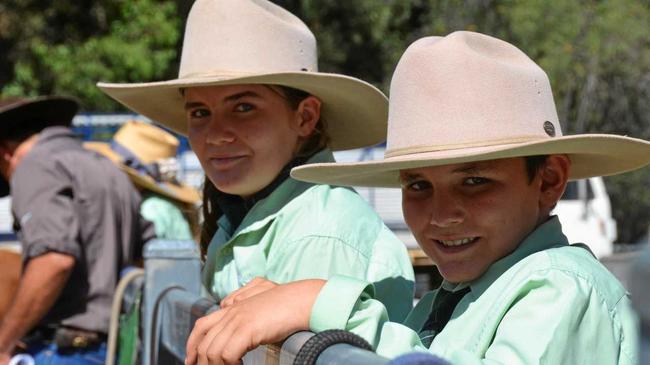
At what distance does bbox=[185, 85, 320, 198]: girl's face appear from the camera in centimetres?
322

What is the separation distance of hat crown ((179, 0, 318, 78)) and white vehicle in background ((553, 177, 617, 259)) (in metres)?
14.8

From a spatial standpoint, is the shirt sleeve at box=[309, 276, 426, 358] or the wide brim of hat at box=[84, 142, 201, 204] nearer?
the shirt sleeve at box=[309, 276, 426, 358]

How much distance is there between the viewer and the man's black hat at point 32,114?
5.77 meters

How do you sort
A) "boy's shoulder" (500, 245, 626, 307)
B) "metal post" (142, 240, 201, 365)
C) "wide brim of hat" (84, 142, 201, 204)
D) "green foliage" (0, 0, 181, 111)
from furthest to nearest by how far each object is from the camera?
"green foliage" (0, 0, 181, 111) < "wide brim of hat" (84, 142, 201, 204) < "metal post" (142, 240, 201, 365) < "boy's shoulder" (500, 245, 626, 307)

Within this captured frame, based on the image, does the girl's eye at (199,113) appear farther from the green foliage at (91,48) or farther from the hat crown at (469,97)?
the green foliage at (91,48)

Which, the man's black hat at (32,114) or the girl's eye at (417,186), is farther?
the man's black hat at (32,114)

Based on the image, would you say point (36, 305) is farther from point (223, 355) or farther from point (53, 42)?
point (53, 42)

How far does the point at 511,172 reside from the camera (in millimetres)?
2330

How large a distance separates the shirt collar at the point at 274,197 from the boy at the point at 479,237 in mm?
535

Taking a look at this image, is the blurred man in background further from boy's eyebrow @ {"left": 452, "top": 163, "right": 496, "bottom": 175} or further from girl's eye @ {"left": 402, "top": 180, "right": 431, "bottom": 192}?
boy's eyebrow @ {"left": 452, "top": 163, "right": 496, "bottom": 175}

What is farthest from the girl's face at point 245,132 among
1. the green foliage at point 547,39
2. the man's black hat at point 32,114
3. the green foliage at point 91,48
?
the green foliage at point 547,39

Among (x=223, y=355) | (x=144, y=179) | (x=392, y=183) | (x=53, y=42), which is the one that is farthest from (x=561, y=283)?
(x=53, y=42)

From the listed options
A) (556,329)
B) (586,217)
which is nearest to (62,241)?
(556,329)

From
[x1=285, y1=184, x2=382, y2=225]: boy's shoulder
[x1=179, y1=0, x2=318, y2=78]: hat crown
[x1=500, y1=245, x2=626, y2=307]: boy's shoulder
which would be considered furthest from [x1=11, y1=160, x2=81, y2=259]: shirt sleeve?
[x1=500, y1=245, x2=626, y2=307]: boy's shoulder
